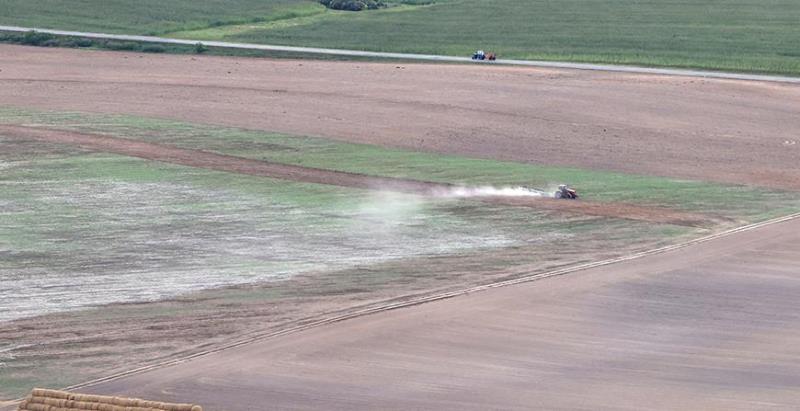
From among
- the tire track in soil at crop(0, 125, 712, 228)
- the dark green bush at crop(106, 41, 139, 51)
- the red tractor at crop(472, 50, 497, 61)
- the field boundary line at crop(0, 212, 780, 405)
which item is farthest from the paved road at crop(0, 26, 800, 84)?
the field boundary line at crop(0, 212, 780, 405)

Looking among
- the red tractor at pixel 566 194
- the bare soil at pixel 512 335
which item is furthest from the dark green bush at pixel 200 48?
the red tractor at pixel 566 194

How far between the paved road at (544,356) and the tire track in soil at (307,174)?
26.8 ft

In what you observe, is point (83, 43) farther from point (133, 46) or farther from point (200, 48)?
point (200, 48)

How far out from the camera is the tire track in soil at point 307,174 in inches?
1631

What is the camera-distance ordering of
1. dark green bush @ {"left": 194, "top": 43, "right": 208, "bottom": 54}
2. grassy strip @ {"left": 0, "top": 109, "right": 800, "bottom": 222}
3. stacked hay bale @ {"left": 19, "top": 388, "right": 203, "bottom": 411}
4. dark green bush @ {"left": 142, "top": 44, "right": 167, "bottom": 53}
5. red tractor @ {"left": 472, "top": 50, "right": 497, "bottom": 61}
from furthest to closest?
dark green bush @ {"left": 194, "top": 43, "right": 208, "bottom": 54}
dark green bush @ {"left": 142, "top": 44, "right": 167, "bottom": 53}
red tractor @ {"left": 472, "top": 50, "right": 497, "bottom": 61}
grassy strip @ {"left": 0, "top": 109, "right": 800, "bottom": 222}
stacked hay bale @ {"left": 19, "top": 388, "right": 203, "bottom": 411}

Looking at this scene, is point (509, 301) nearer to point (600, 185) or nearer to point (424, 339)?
point (424, 339)

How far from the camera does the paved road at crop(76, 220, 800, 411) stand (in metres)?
24.3

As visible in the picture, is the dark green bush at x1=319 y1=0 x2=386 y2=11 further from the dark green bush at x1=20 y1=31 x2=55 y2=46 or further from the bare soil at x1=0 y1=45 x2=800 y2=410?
the bare soil at x1=0 y1=45 x2=800 y2=410

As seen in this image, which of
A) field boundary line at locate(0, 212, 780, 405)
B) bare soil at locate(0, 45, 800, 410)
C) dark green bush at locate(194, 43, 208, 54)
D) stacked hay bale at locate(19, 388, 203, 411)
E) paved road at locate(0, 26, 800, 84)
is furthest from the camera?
dark green bush at locate(194, 43, 208, 54)

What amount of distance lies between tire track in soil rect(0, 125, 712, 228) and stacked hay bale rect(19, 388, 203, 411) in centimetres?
2222

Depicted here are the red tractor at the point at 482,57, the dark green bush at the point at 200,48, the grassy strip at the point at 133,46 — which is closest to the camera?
the red tractor at the point at 482,57

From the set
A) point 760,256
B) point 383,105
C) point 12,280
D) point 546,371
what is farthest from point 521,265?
point 383,105

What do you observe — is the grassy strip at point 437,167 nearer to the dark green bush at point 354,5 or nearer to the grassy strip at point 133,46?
the grassy strip at point 133,46

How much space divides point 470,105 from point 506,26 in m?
36.4
